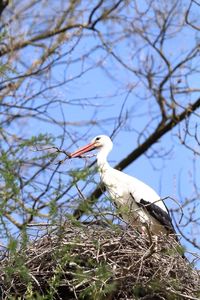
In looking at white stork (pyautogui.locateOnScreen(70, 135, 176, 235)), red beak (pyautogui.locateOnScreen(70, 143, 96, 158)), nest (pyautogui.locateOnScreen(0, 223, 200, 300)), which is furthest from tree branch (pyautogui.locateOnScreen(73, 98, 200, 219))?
nest (pyautogui.locateOnScreen(0, 223, 200, 300))

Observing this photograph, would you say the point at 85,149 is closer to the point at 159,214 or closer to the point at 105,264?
the point at 159,214

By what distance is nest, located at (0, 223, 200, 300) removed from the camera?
6.52 metres

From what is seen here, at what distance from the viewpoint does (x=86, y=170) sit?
19.0 ft

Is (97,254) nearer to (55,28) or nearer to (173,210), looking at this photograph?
(173,210)

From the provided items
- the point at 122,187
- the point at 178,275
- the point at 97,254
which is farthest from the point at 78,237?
the point at 122,187

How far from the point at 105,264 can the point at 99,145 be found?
346cm

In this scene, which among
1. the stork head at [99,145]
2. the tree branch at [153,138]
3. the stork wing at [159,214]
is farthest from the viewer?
the tree branch at [153,138]

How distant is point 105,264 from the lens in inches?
252

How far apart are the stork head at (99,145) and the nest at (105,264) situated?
8.57 feet

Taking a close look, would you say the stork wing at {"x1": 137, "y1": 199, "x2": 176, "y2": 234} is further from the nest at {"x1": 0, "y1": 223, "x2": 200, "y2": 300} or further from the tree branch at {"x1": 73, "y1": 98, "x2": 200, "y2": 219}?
the tree branch at {"x1": 73, "y1": 98, "x2": 200, "y2": 219}

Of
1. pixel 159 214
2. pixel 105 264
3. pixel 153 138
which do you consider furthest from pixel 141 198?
pixel 153 138

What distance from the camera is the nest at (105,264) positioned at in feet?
21.4

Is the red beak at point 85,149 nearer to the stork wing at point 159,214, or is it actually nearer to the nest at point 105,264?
the stork wing at point 159,214

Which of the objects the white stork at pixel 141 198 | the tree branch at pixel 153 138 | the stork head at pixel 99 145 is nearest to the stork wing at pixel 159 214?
the white stork at pixel 141 198
